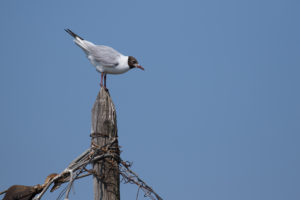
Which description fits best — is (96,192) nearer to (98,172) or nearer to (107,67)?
(98,172)

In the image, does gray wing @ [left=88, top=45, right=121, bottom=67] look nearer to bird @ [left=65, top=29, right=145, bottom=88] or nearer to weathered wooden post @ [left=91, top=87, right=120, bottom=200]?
bird @ [left=65, top=29, right=145, bottom=88]

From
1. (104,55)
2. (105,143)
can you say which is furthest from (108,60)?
(105,143)

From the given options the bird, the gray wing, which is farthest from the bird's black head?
the gray wing

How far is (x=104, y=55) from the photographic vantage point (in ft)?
16.5

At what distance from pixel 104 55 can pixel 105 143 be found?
1385 millimetres

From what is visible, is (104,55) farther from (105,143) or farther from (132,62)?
(105,143)

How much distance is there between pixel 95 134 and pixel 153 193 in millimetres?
905

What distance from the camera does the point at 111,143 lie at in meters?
4.14

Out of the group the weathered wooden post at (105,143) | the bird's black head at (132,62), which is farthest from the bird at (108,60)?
the weathered wooden post at (105,143)

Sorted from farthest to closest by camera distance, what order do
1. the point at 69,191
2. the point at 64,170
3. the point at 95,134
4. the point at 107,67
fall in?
the point at 107,67, the point at 95,134, the point at 64,170, the point at 69,191

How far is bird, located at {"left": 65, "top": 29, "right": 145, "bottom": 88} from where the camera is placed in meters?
4.98

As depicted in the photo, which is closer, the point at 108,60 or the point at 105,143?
the point at 105,143

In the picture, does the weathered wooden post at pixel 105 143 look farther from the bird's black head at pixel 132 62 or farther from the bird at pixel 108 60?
the bird's black head at pixel 132 62

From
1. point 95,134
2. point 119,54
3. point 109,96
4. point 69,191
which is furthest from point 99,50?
point 69,191
